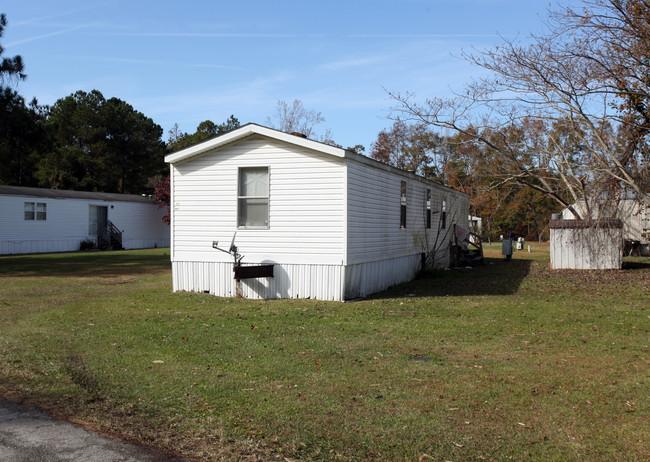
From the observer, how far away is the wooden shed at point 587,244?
56.7 feet

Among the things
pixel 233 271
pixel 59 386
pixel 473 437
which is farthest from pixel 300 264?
pixel 473 437

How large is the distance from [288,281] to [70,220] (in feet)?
77.9

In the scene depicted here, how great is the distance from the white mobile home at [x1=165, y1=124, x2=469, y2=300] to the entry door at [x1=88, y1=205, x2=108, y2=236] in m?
22.6

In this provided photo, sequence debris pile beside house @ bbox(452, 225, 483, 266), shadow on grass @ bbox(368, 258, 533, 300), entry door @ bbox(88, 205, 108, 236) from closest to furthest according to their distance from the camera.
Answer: shadow on grass @ bbox(368, 258, 533, 300)
debris pile beside house @ bbox(452, 225, 483, 266)
entry door @ bbox(88, 205, 108, 236)

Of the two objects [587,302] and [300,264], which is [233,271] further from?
[587,302]

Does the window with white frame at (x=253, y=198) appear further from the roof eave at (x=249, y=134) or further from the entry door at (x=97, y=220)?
the entry door at (x=97, y=220)

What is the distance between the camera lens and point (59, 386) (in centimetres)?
550

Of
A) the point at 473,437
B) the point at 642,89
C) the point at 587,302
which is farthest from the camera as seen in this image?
the point at 642,89

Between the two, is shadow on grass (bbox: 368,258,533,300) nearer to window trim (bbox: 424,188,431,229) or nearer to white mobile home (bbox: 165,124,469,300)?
white mobile home (bbox: 165,124,469,300)

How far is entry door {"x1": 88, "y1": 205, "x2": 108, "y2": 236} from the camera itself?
32.7m

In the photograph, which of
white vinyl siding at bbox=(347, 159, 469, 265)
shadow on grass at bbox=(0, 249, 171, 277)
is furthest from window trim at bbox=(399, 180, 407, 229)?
shadow on grass at bbox=(0, 249, 171, 277)

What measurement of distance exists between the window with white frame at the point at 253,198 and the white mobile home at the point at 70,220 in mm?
20683

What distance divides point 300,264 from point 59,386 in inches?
255

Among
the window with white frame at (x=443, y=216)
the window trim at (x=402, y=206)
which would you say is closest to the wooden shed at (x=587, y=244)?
the window with white frame at (x=443, y=216)
